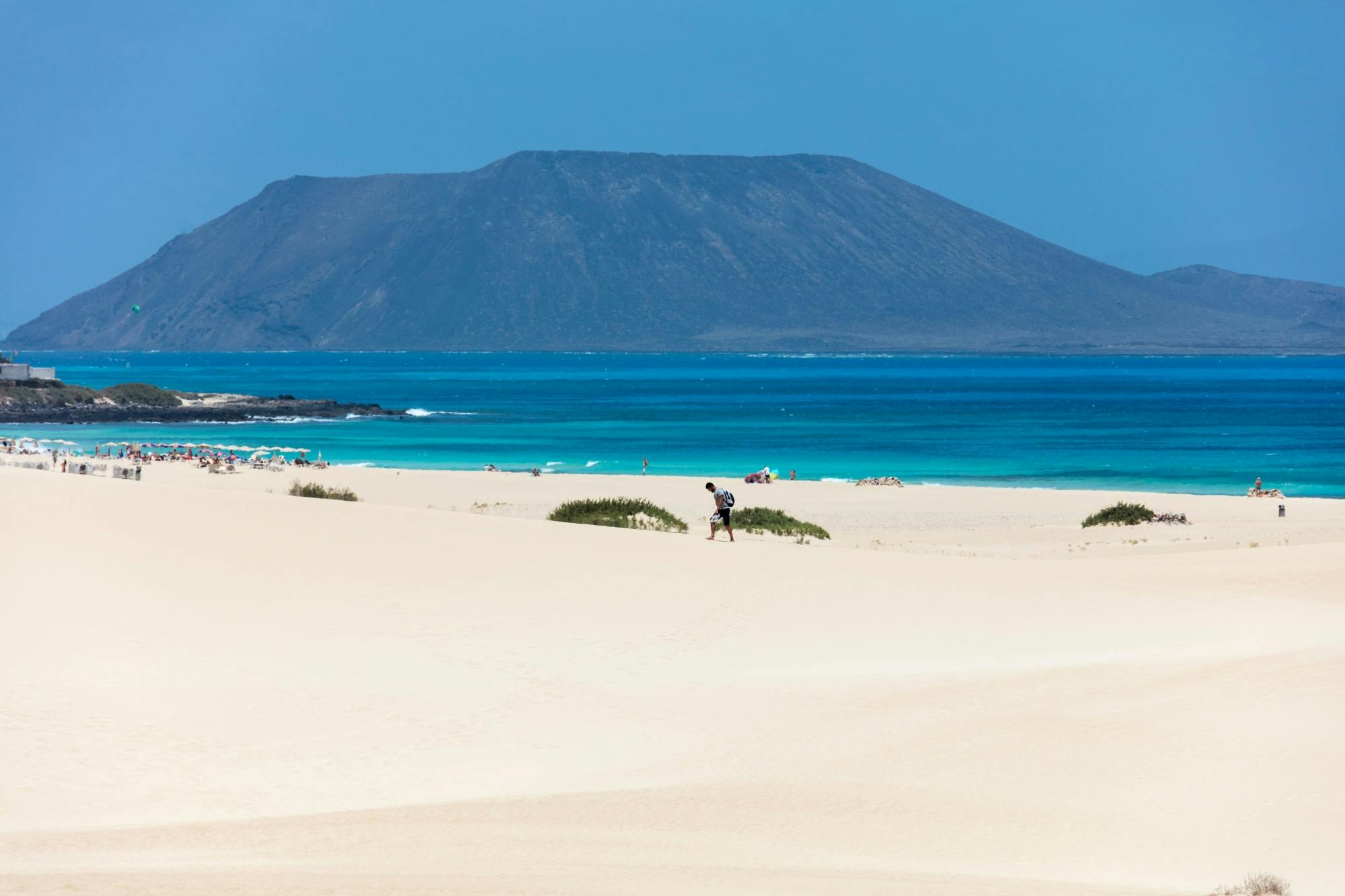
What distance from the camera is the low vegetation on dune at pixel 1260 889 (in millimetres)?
7426

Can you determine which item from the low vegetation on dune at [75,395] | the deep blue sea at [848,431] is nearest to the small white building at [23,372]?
the low vegetation on dune at [75,395]

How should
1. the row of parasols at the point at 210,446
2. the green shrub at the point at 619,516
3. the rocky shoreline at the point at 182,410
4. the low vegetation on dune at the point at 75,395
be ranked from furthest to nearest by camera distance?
the low vegetation on dune at the point at 75,395 → the rocky shoreline at the point at 182,410 → the row of parasols at the point at 210,446 → the green shrub at the point at 619,516

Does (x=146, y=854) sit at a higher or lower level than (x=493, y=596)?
lower

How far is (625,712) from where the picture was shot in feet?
37.9

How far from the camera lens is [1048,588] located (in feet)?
58.5

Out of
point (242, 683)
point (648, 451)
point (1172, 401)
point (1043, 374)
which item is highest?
point (1043, 374)

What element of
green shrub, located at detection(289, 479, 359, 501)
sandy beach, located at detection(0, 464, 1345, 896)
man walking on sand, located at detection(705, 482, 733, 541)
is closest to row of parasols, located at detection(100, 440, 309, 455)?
green shrub, located at detection(289, 479, 359, 501)

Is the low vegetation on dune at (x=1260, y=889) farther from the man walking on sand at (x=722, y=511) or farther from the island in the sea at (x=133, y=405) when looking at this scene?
the island in the sea at (x=133, y=405)

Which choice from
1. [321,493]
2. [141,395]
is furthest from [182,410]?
[321,493]

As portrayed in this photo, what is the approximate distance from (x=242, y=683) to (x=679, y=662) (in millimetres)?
3827

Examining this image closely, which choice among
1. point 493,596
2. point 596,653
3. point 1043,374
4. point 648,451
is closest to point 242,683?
point 596,653

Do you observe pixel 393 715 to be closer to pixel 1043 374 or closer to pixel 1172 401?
pixel 1172 401

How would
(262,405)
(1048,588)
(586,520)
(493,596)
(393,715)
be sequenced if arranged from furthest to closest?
(262,405), (586,520), (1048,588), (493,596), (393,715)

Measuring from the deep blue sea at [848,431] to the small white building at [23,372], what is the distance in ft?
72.1
